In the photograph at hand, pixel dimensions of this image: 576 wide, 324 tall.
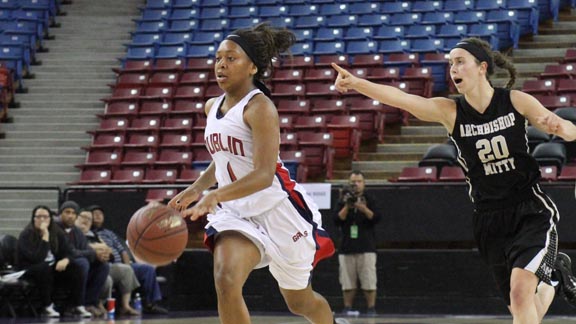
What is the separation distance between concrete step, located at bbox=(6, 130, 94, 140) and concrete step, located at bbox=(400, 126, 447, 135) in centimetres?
565

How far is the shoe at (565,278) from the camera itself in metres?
6.21

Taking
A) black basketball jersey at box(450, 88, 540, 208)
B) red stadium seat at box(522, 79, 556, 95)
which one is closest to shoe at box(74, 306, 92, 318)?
black basketball jersey at box(450, 88, 540, 208)

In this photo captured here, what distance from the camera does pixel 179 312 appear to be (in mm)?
13016

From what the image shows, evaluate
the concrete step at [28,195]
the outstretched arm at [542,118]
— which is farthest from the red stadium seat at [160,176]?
the outstretched arm at [542,118]

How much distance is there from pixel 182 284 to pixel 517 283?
870 cm

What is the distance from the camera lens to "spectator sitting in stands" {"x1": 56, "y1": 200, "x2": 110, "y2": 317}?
38.5 ft

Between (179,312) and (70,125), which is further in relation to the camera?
(70,125)

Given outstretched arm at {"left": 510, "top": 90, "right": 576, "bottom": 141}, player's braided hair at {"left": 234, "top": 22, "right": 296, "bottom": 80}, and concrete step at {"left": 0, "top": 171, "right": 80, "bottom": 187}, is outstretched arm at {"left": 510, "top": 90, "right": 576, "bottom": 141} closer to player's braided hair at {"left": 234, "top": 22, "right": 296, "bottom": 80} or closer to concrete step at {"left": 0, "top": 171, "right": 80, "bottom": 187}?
player's braided hair at {"left": 234, "top": 22, "right": 296, "bottom": 80}

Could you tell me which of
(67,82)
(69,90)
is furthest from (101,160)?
(67,82)

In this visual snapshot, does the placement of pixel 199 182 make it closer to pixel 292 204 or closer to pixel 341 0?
pixel 292 204

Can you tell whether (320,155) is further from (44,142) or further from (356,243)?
(44,142)

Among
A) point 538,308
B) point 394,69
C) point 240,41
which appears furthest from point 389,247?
point 240,41

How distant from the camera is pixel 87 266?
38.6 ft

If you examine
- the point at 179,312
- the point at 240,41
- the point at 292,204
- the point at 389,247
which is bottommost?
the point at 179,312
